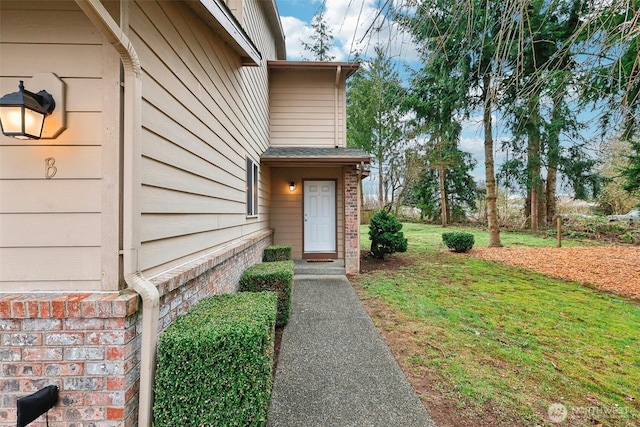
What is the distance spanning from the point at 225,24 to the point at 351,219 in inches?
187

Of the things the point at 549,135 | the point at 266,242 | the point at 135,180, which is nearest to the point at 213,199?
the point at 135,180

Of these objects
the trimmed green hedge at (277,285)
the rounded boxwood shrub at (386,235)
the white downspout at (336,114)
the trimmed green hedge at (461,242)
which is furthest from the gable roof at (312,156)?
the trimmed green hedge at (461,242)

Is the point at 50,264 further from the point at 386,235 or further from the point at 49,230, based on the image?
the point at 386,235

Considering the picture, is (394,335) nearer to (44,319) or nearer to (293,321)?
(293,321)

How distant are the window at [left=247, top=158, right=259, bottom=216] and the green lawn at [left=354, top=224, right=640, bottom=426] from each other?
2.75 meters

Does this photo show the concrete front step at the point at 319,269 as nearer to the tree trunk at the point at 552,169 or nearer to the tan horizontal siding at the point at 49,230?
the tan horizontal siding at the point at 49,230

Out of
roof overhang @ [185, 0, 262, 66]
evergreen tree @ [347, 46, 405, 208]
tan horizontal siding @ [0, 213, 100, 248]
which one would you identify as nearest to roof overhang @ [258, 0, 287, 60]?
roof overhang @ [185, 0, 262, 66]

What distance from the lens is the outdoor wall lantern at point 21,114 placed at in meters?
1.47

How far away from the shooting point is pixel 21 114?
1495mm

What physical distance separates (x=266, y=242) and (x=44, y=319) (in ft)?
17.0

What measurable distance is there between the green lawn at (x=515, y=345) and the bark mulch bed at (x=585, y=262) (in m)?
0.81

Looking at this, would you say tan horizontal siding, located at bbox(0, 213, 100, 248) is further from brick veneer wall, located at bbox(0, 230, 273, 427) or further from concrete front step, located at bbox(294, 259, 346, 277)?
concrete front step, located at bbox(294, 259, 346, 277)

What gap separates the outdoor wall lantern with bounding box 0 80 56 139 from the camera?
4.83ft

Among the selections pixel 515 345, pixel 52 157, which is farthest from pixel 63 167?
pixel 515 345
